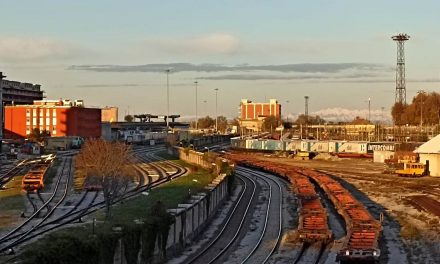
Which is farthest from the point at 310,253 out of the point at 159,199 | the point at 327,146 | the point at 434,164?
the point at 327,146

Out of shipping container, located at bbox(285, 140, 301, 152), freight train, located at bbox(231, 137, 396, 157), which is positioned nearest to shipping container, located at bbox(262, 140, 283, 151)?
freight train, located at bbox(231, 137, 396, 157)

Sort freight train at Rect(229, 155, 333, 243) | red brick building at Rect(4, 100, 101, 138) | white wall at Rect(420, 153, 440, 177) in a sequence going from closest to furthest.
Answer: freight train at Rect(229, 155, 333, 243)
white wall at Rect(420, 153, 440, 177)
red brick building at Rect(4, 100, 101, 138)

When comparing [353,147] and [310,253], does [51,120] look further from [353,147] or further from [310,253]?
[310,253]

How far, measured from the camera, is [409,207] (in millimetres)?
49844


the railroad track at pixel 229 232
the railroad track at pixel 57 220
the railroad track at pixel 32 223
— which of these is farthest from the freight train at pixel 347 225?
the railroad track at pixel 32 223

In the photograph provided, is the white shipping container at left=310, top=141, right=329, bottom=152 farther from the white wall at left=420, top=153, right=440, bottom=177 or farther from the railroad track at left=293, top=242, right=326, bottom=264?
the railroad track at left=293, top=242, right=326, bottom=264

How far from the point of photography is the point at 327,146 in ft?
373

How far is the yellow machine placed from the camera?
251 ft

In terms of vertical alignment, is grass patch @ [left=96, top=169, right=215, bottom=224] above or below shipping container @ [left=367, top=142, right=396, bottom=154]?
below

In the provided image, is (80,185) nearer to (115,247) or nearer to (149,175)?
(149,175)

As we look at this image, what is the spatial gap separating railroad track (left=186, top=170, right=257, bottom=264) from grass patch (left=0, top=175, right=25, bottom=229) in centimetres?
1038

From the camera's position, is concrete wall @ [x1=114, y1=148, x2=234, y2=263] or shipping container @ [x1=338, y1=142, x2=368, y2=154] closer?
concrete wall @ [x1=114, y1=148, x2=234, y2=263]

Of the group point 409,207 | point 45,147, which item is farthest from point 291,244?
point 45,147

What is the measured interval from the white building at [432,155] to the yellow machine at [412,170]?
1203 millimetres
